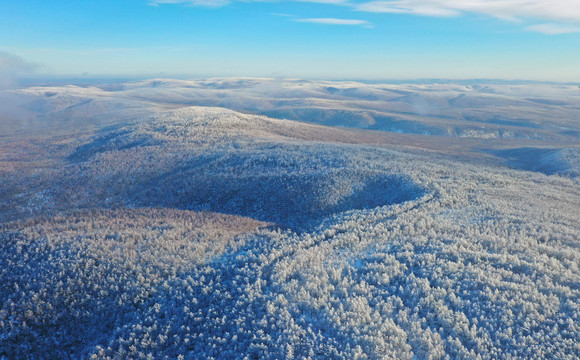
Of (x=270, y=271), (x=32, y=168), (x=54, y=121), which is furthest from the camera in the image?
(x=54, y=121)

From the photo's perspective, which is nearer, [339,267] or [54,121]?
[339,267]

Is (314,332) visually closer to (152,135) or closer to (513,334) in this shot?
(513,334)

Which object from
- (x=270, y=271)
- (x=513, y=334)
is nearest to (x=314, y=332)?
(x=270, y=271)

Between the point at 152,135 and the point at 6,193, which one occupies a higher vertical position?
the point at 152,135

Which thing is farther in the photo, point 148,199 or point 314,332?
point 148,199

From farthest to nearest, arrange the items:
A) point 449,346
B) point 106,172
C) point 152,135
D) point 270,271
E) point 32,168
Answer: point 152,135 < point 32,168 < point 106,172 < point 270,271 < point 449,346

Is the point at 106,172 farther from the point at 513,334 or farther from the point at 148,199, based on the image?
the point at 513,334

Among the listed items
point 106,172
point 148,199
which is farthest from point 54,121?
point 148,199

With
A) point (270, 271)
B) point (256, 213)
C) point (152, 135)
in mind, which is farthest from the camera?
point (152, 135)

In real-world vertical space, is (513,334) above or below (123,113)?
below
